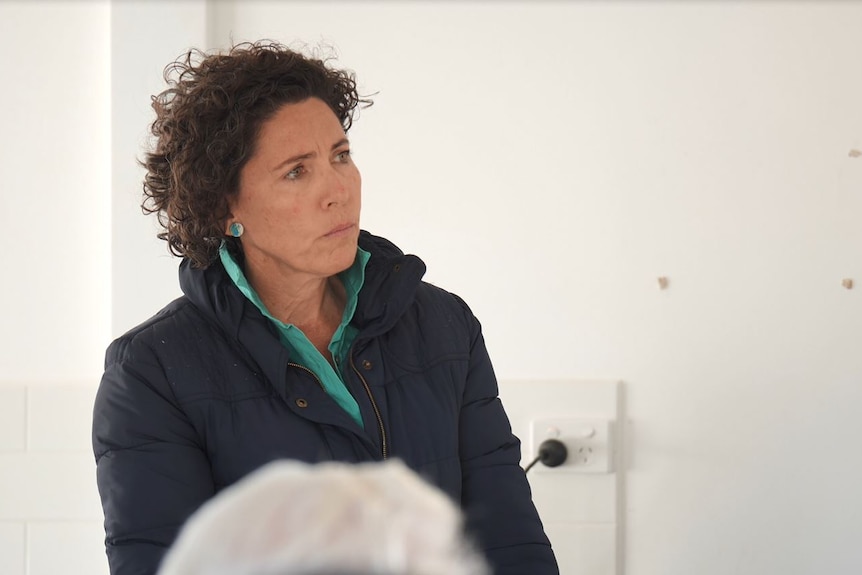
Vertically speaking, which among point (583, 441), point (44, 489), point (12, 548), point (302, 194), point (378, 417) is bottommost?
point (12, 548)

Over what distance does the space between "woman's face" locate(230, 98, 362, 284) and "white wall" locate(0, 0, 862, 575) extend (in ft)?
1.94

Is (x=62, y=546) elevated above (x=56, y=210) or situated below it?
below

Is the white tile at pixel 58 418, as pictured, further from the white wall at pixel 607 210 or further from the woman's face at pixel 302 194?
the woman's face at pixel 302 194

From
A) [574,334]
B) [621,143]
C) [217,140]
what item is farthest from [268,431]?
[621,143]

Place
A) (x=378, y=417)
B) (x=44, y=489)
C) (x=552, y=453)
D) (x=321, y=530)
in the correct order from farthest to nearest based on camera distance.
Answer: (x=44, y=489) < (x=552, y=453) < (x=378, y=417) < (x=321, y=530)

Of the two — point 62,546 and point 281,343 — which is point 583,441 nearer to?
point 281,343

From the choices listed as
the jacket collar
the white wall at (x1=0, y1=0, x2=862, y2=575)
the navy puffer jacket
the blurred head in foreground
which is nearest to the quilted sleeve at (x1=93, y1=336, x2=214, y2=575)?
the navy puffer jacket

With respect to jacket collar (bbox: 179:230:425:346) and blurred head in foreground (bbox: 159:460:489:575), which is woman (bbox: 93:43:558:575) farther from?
blurred head in foreground (bbox: 159:460:489:575)

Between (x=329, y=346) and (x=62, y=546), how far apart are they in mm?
899

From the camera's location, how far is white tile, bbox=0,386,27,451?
2111mm

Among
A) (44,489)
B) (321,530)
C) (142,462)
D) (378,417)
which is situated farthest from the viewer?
(44,489)

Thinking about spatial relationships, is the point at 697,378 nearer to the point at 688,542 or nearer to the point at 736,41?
the point at 688,542

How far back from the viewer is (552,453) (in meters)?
2.01

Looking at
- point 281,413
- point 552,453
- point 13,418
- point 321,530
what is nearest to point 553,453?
point 552,453
